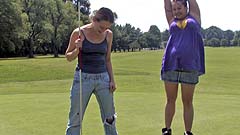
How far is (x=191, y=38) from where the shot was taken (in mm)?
4992

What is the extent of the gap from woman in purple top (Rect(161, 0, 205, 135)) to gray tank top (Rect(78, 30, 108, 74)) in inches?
28.3

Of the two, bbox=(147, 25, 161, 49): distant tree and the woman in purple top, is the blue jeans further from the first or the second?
bbox=(147, 25, 161, 49): distant tree

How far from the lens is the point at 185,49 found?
194 inches

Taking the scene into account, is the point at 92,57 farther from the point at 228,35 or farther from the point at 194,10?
the point at 228,35

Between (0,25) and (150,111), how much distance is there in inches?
2259

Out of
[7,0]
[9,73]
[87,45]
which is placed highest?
[7,0]

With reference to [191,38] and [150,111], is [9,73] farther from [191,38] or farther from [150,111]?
[191,38]

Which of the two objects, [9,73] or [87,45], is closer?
[87,45]

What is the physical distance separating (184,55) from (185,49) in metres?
0.07

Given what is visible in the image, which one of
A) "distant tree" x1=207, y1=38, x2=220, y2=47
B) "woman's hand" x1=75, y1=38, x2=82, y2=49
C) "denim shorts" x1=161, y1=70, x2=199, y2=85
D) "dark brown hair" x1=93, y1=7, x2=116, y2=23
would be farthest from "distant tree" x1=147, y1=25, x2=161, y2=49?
"woman's hand" x1=75, y1=38, x2=82, y2=49

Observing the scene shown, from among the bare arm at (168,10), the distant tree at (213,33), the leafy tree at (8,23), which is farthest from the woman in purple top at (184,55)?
the distant tree at (213,33)

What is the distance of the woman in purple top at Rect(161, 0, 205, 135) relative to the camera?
495cm

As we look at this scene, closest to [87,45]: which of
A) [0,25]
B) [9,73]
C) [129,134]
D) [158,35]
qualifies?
[129,134]

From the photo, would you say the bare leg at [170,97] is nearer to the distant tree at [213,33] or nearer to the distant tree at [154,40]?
the distant tree at [154,40]
